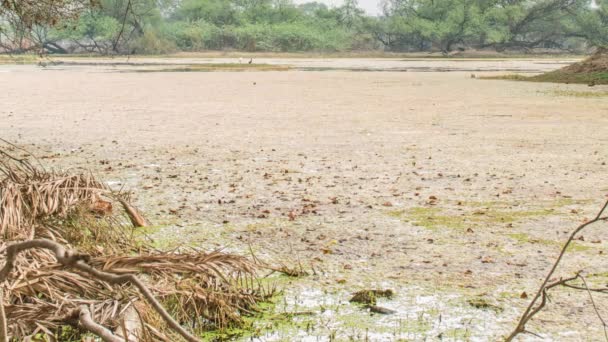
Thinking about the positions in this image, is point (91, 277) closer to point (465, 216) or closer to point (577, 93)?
point (465, 216)

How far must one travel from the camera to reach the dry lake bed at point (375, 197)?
3.63 meters

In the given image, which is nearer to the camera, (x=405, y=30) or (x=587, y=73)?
(x=587, y=73)

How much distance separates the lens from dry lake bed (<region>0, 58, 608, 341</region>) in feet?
11.9

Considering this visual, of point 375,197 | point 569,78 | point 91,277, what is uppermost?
point 91,277

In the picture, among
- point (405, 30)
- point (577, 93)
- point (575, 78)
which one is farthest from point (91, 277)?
point (405, 30)

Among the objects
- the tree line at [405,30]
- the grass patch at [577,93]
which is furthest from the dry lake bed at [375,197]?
the tree line at [405,30]

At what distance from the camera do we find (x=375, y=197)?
253 inches

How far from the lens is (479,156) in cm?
876

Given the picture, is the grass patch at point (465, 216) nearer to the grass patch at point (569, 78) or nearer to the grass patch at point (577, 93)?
the grass patch at point (577, 93)

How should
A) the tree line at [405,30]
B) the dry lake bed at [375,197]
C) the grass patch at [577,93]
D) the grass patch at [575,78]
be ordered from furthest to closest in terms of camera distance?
the tree line at [405,30] → the grass patch at [575,78] → the grass patch at [577,93] → the dry lake bed at [375,197]

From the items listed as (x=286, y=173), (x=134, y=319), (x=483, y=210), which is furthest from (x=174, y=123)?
(x=134, y=319)

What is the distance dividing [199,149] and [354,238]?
4567 mm

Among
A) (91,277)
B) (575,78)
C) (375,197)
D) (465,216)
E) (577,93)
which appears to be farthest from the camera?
(575,78)

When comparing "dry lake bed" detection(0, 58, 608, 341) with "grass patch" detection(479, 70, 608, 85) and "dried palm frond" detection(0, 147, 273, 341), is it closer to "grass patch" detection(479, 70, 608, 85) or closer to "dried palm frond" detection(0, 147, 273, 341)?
"dried palm frond" detection(0, 147, 273, 341)
